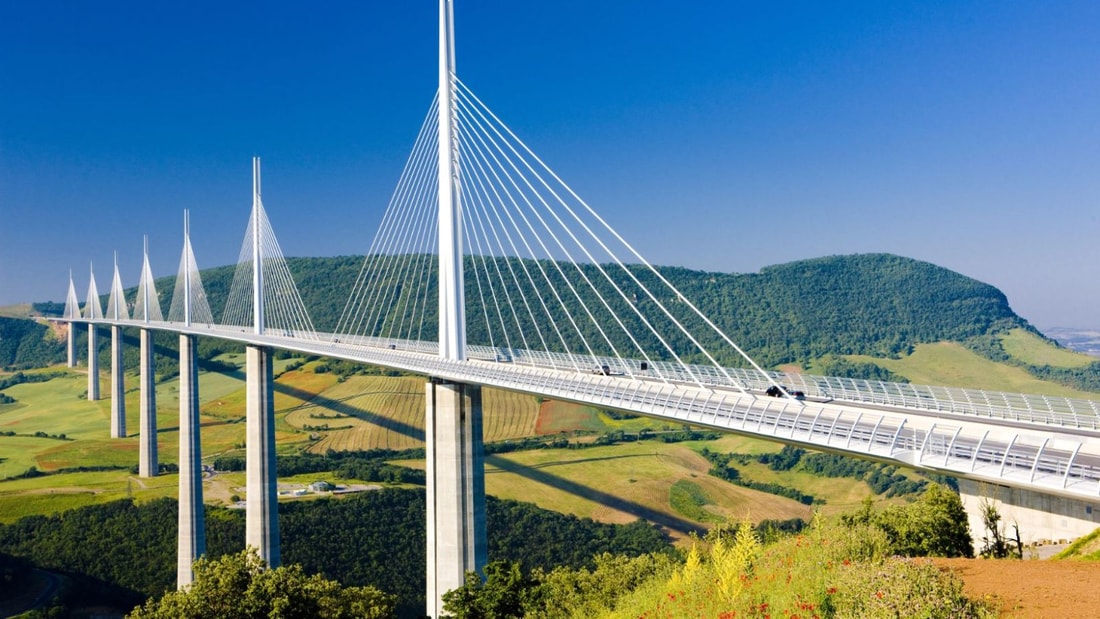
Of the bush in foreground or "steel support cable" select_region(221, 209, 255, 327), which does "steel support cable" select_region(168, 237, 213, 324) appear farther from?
the bush in foreground

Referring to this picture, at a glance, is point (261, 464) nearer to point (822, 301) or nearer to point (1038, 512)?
point (1038, 512)

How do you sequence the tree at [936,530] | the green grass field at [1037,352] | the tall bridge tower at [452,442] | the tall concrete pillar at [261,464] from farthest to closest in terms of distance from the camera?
the green grass field at [1037,352] → the tall concrete pillar at [261,464] → the tall bridge tower at [452,442] → the tree at [936,530]

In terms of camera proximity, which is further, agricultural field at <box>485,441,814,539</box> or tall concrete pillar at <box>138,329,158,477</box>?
tall concrete pillar at <box>138,329,158,477</box>

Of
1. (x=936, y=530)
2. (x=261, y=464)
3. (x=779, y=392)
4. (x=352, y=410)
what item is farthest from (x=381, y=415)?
(x=936, y=530)

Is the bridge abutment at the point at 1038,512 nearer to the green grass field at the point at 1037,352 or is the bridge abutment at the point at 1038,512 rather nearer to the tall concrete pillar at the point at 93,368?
the green grass field at the point at 1037,352

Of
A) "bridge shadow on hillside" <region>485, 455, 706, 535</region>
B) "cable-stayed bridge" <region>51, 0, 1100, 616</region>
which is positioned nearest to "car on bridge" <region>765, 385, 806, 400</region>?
"cable-stayed bridge" <region>51, 0, 1100, 616</region>

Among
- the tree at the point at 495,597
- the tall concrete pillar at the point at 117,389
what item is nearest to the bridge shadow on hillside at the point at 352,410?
the tall concrete pillar at the point at 117,389
